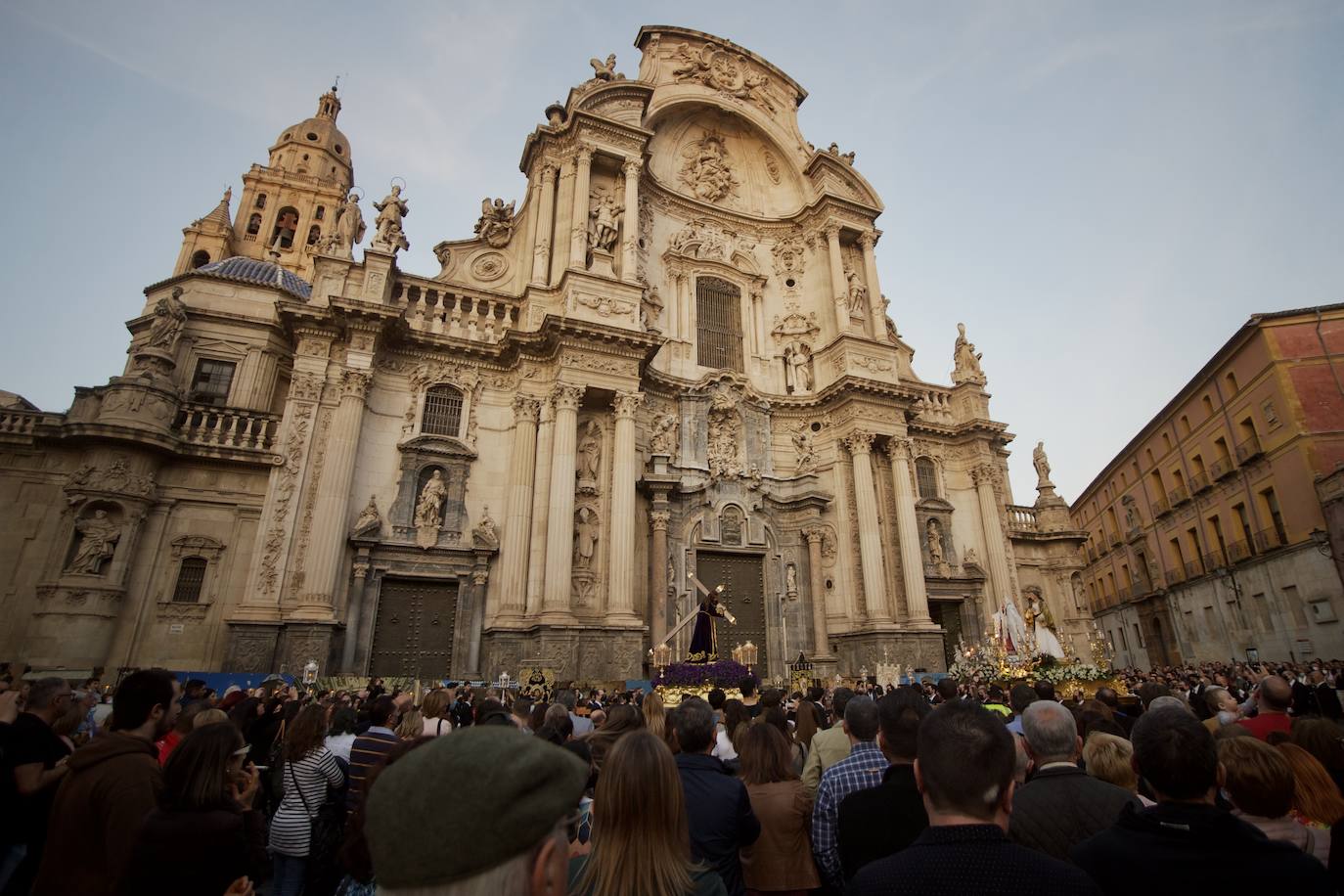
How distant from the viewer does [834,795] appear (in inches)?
154

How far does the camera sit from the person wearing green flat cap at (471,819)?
135cm

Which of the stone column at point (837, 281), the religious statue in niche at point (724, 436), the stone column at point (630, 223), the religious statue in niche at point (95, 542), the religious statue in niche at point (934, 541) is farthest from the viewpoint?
the stone column at point (837, 281)

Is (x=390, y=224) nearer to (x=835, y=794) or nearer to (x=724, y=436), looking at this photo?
(x=724, y=436)

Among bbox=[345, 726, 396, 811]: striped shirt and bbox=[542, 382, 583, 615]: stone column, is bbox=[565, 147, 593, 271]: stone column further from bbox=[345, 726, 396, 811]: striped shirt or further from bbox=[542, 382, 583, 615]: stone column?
bbox=[345, 726, 396, 811]: striped shirt

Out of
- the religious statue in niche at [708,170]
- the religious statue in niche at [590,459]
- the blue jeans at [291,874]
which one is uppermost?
the religious statue in niche at [708,170]

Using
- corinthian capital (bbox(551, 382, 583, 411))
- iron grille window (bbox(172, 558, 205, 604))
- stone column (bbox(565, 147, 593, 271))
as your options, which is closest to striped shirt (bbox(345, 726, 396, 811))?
corinthian capital (bbox(551, 382, 583, 411))

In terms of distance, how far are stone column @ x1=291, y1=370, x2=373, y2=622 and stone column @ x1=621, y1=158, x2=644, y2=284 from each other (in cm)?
882

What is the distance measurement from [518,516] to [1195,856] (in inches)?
699

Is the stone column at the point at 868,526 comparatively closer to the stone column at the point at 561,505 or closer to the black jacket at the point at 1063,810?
the stone column at the point at 561,505

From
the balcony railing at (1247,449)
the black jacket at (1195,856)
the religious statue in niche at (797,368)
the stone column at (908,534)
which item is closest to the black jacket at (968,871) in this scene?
the black jacket at (1195,856)

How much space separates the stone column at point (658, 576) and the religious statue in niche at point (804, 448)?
20.3ft

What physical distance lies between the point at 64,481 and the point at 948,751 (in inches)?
853

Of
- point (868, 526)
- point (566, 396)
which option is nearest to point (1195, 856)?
point (566, 396)

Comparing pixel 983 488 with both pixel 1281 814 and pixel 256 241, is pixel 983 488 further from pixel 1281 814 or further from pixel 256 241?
pixel 256 241
